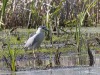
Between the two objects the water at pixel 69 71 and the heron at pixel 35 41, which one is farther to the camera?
the heron at pixel 35 41

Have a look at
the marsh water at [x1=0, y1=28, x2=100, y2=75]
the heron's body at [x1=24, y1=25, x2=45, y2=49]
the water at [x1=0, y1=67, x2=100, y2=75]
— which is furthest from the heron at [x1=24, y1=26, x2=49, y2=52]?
the water at [x1=0, y1=67, x2=100, y2=75]

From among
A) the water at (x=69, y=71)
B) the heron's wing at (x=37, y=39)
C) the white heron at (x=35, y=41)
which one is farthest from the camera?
the heron's wing at (x=37, y=39)

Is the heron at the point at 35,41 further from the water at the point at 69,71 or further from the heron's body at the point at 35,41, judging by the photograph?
the water at the point at 69,71

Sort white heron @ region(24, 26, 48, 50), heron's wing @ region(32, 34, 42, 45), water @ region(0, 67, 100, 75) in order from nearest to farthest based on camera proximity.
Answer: water @ region(0, 67, 100, 75), white heron @ region(24, 26, 48, 50), heron's wing @ region(32, 34, 42, 45)

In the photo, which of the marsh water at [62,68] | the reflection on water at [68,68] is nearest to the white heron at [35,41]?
the marsh water at [62,68]

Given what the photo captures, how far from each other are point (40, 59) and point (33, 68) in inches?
40.0

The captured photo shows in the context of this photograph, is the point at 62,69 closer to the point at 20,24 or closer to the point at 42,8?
the point at 42,8

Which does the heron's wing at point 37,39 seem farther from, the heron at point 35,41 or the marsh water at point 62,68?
the marsh water at point 62,68

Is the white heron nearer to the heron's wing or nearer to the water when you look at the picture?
the heron's wing

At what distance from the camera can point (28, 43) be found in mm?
7254

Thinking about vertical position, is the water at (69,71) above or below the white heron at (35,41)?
below

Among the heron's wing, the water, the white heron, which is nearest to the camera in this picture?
the water

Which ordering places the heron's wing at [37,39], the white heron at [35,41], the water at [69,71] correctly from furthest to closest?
the heron's wing at [37,39] < the white heron at [35,41] < the water at [69,71]

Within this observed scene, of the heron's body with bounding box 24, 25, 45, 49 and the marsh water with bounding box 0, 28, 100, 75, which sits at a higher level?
the heron's body with bounding box 24, 25, 45, 49
